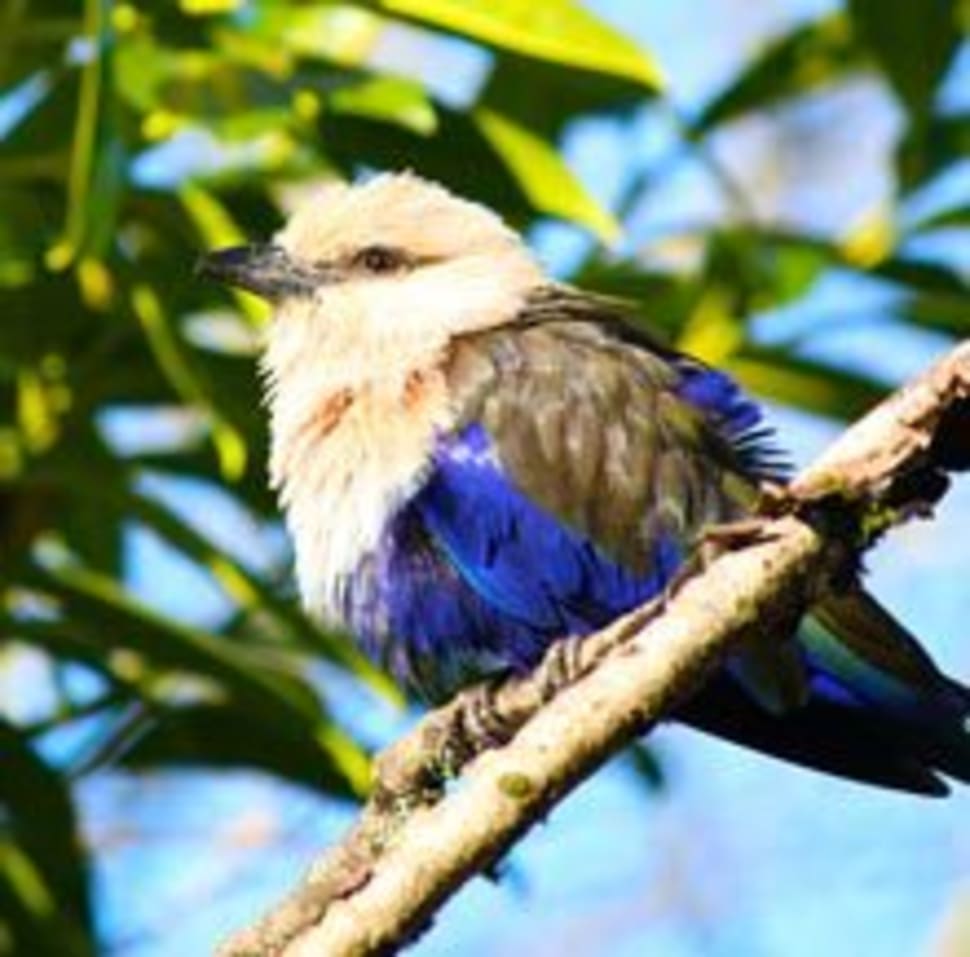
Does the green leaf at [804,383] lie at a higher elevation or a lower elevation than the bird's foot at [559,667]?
lower

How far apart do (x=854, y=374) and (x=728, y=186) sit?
2.04 feet

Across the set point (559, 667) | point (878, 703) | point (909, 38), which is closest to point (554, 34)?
point (909, 38)

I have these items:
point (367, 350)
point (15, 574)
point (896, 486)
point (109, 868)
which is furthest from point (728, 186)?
point (109, 868)

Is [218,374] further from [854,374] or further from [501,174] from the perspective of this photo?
[854,374]

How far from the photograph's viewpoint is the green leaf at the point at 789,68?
6632 mm

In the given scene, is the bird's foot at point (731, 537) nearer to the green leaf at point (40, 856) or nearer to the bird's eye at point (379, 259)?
the bird's eye at point (379, 259)

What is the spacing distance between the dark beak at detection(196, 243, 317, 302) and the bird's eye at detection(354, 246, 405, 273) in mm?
94

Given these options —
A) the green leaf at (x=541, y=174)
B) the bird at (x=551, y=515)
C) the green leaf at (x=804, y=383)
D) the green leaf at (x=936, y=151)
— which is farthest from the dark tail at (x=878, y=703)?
the green leaf at (x=936, y=151)

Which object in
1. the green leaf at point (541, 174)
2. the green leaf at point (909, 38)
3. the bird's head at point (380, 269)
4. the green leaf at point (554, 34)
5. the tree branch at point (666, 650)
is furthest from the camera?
the green leaf at point (909, 38)

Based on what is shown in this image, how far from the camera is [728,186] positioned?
5898 millimetres

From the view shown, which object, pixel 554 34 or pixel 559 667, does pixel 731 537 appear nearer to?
pixel 559 667

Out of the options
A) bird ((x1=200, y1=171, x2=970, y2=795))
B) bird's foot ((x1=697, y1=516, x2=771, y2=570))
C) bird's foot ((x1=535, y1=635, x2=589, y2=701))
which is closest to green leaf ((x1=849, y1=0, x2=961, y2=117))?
bird ((x1=200, y1=171, x2=970, y2=795))

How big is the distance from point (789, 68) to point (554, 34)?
1.30 metres

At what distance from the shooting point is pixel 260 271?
578 centimetres
